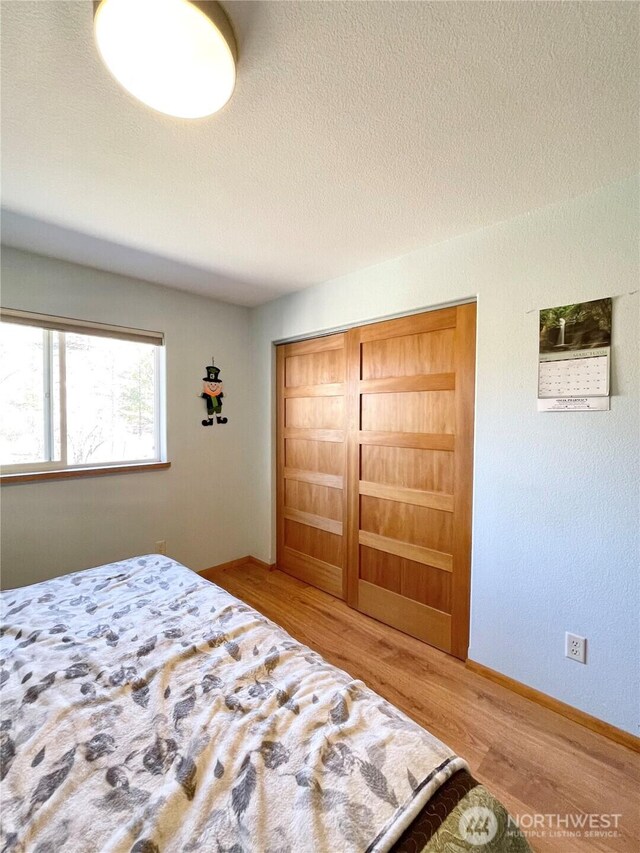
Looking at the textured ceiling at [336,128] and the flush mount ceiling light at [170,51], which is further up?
the textured ceiling at [336,128]

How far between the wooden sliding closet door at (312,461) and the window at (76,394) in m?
1.03

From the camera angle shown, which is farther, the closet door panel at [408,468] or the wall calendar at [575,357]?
the closet door panel at [408,468]

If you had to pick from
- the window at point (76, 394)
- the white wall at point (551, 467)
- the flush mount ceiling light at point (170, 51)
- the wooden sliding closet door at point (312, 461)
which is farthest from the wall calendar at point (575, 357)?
the window at point (76, 394)

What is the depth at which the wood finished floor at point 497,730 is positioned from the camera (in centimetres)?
123

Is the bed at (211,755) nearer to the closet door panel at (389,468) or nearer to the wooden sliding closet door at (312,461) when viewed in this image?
the closet door panel at (389,468)

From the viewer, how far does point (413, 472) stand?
2176 mm

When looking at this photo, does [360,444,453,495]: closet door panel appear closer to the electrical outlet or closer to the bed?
the electrical outlet

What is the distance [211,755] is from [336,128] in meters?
1.85

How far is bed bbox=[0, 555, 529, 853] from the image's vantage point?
658 mm

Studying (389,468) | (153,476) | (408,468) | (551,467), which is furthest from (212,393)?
(551,467)

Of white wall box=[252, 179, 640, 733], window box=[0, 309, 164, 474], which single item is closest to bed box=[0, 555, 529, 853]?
white wall box=[252, 179, 640, 733]

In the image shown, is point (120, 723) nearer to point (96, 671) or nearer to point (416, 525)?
point (96, 671)

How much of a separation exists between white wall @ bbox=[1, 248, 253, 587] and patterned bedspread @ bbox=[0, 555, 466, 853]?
1.14m

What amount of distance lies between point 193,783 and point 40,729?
429 millimetres
